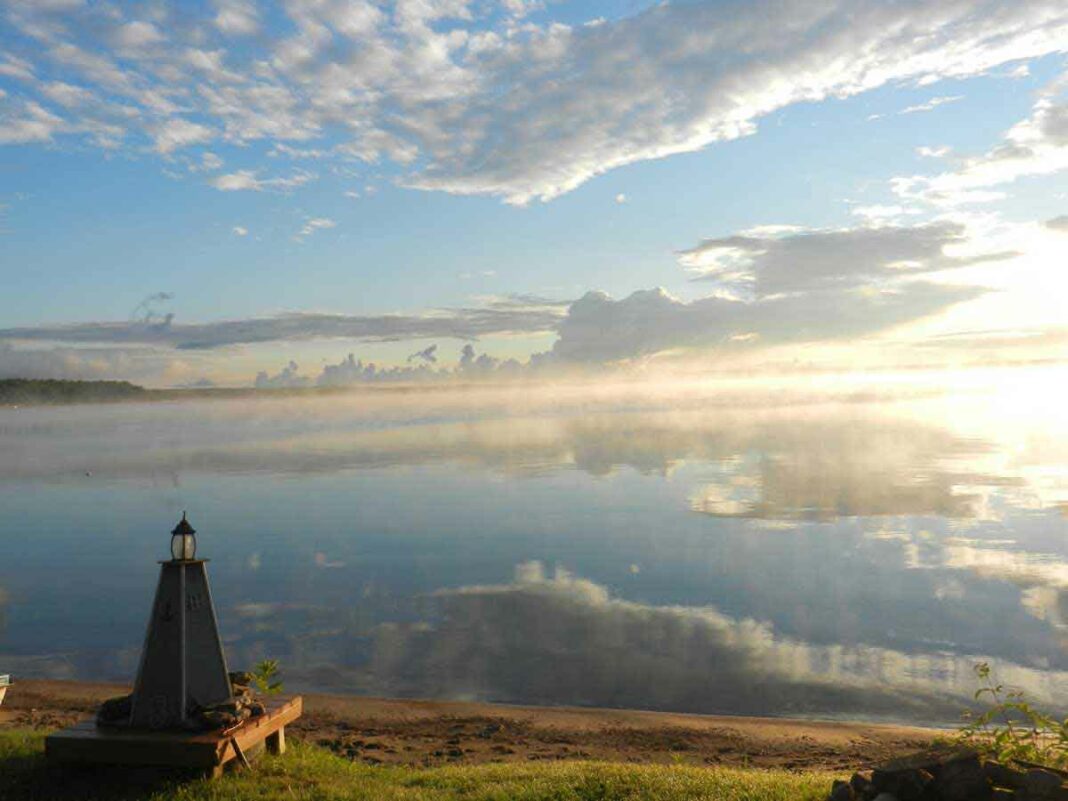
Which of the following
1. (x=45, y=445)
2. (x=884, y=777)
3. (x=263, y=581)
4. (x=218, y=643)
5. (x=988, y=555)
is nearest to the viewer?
(x=884, y=777)

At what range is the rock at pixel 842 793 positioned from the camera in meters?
8.22

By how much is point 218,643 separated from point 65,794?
1998mm

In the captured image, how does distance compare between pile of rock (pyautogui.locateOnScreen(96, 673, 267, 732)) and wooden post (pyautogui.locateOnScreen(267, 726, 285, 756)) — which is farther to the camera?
wooden post (pyautogui.locateOnScreen(267, 726, 285, 756))

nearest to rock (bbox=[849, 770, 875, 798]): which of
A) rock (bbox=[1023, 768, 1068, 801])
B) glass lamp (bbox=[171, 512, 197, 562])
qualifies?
rock (bbox=[1023, 768, 1068, 801])

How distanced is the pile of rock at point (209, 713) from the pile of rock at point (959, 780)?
6.38 meters

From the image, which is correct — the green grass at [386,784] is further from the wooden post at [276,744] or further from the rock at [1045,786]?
the rock at [1045,786]

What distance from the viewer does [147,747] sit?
916 centimetres

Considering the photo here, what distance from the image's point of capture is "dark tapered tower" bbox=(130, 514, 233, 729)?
31.2 ft

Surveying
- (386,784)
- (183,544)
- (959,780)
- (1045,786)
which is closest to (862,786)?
(959,780)

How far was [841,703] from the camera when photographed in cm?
1609

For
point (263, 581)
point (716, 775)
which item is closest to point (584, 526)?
point (263, 581)

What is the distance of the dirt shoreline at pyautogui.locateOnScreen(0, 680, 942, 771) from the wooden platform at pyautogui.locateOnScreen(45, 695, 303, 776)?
365cm

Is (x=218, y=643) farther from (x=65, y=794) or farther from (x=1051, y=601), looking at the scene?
(x=1051, y=601)

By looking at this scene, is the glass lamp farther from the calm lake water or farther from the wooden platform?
the calm lake water
